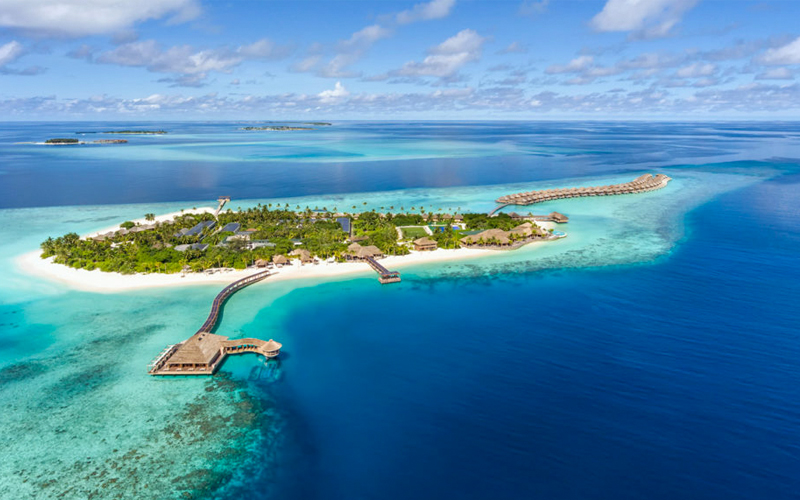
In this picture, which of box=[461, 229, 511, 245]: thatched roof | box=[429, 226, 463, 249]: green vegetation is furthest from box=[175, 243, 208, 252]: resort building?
box=[461, 229, 511, 245]: thatched roof

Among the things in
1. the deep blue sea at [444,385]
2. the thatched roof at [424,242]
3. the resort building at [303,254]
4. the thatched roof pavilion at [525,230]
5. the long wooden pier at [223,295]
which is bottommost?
the deep blue sea at [444,385]

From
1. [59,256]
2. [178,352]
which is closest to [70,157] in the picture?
[59,256]

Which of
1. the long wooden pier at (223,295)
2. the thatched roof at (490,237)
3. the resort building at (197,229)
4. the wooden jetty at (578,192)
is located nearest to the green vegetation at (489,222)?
the thatched roof at (490,237)

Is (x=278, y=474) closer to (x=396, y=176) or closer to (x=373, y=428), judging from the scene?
(x=373, y=428)

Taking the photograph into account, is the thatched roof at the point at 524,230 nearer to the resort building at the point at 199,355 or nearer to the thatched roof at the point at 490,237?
the thatched roof at the point at 490,237

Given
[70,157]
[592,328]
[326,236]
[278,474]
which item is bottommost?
[278,474]

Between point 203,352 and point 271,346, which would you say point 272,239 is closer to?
point 271,346

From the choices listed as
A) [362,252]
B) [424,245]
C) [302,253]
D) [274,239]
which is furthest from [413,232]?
[274,239]

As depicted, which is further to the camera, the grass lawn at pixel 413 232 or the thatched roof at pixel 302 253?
the grass lawn at pixel 413 232
